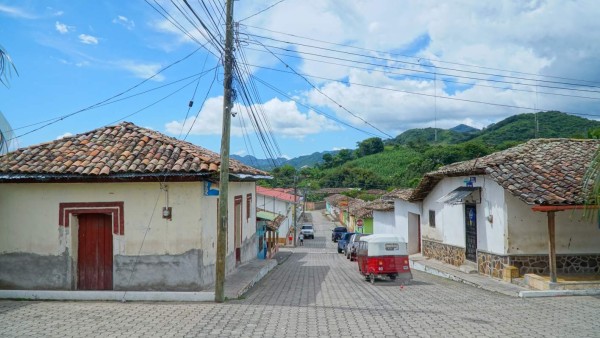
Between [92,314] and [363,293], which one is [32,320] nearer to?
[92,314]

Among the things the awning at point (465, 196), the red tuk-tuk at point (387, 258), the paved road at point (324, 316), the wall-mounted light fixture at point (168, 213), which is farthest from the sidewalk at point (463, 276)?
the wall-mounted light fixture at point (168, 213)

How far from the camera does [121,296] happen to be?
36.4 feet

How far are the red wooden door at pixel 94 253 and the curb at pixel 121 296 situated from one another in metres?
0.95

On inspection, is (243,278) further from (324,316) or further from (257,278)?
(324,316)

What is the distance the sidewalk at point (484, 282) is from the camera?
11586mm

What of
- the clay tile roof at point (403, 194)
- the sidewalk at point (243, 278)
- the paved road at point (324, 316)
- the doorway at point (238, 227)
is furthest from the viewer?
the clay tile roof at point (403, 194)

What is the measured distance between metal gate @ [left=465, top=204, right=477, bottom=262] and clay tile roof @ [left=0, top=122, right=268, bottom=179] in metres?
8.52

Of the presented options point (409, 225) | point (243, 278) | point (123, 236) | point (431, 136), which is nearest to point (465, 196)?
point (243, 278)

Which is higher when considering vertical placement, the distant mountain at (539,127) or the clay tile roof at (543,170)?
the distant mountain at (539,127)

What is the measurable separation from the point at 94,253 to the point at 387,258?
341 inches

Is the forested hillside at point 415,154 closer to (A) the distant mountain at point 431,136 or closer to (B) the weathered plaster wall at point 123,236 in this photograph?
(A) the distant mountain at point 431,136

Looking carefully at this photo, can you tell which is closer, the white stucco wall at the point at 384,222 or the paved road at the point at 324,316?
the paved road at the point at 324,316

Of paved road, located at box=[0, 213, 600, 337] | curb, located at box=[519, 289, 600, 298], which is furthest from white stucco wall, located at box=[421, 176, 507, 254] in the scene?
paved road, located at box=[0, 213, 600, 337]

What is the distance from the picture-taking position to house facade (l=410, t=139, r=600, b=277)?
12424 mm
